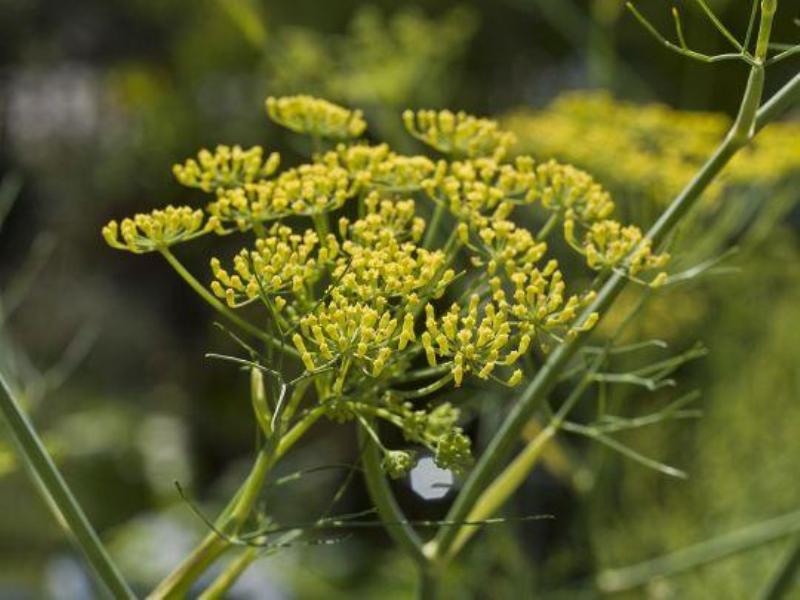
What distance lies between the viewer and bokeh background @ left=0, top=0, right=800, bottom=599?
1.38m

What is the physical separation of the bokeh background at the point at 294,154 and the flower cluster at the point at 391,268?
0.08 m

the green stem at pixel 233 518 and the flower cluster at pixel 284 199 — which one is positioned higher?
the flower cluster at pixel 284 199

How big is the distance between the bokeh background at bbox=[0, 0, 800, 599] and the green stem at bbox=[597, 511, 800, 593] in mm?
52

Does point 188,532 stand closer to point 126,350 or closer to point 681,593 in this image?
point 126,350

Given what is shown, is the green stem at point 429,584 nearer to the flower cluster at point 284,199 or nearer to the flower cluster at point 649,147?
the flower cluster at point 284,199

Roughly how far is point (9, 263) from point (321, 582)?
227cm

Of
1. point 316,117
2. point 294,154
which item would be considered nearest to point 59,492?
point 316,117

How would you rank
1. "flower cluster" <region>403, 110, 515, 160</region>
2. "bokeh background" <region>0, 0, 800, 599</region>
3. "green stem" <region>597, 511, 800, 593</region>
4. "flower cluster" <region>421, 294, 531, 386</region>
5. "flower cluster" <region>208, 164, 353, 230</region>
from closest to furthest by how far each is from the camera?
1. "flower cluster" <region>421, 294, 531, 386</region>
2. "flower cluster" <region>208, 164, 353, 230</region>
3. "flower cluster" <region>403, 110, 515, 160</region>
4. "green stem" <region>597, 511, 800, 593</region>
5. "bokeh background" <region>0, 0, 800, 599</region>

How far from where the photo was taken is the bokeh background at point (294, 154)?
1.38 metres

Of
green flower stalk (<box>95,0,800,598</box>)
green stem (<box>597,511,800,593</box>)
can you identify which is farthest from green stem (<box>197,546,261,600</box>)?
green stem (<box>597,511,800,593</box>)

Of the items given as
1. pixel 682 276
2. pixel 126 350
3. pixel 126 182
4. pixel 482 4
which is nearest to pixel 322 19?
pixel 482 4

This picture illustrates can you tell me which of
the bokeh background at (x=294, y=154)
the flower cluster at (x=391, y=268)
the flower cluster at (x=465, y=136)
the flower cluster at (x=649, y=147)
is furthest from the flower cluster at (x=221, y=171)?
the flower cluster at (x=649, y=147)

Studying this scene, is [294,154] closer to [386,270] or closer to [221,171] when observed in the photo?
[221,171]

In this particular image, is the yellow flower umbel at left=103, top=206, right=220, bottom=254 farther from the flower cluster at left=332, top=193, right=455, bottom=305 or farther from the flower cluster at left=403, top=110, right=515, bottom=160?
the flower cluster at left=403, top=110, right=515, bottom=160
